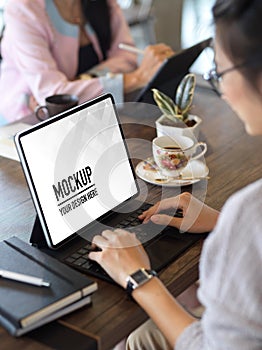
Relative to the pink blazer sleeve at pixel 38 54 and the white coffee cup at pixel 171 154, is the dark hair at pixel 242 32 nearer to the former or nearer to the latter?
the white coffee cup at pixel 171 154

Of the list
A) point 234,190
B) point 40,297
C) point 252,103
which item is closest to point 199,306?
point 234,190

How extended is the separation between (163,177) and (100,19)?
1.13m

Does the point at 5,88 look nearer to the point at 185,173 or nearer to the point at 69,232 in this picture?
the point at 185,173

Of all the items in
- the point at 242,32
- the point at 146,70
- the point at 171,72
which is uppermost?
the point at 242,32

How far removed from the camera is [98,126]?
1279 mm

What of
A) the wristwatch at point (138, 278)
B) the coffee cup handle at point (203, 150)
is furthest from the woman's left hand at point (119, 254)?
the coffee cup handle at point (203, 150)

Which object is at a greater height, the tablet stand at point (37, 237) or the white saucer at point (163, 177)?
the tablet stand at point (37, 237)

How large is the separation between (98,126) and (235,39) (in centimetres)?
47

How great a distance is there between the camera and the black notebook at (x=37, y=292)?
0.96 meters

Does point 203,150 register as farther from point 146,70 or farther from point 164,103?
point 146,70

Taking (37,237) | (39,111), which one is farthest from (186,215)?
(39,111)

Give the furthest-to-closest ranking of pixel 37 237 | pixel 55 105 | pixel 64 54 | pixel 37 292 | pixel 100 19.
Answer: pixel 100 19
pixel 64 54
pixel 55 105
pixel 37 237
pixel 37 292

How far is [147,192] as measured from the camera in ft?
4.63

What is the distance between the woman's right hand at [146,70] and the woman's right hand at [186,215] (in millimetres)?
→ 834
